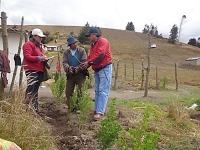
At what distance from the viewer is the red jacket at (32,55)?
4.92 m

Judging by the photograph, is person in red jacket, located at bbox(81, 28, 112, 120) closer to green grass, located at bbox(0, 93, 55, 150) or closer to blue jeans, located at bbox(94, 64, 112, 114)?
blue jeans, located at bbox(94, 64, 112, 114)

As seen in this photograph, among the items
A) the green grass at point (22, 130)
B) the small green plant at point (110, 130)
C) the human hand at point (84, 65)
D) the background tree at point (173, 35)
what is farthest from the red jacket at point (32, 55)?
the background tree at point (173, 35)

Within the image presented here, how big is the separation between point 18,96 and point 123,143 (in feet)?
5.19

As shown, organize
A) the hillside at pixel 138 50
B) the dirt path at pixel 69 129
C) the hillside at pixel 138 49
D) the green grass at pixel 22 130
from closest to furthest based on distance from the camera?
the green grass at pixel 22 130 → the dirt path at pixel 69 129 → the hillside at pixel 138 50 → the hillside at pixel 138 49

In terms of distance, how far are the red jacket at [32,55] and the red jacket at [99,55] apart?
2.94ft

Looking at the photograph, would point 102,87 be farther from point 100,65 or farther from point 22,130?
point 22,130

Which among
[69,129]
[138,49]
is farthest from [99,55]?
[138,49]

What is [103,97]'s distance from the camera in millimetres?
5125

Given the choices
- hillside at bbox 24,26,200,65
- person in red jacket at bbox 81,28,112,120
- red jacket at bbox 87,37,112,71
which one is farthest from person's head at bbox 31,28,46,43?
hillside at bbox 24,26,200,65

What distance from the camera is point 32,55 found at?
16.6 feet

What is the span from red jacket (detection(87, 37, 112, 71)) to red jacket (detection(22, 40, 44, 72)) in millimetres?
897

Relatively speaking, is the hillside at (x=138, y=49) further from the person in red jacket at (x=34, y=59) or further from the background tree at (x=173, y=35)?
the person in red jacket at (x=34, y=59)

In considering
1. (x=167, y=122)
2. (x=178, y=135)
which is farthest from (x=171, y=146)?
(x=167, y=122)

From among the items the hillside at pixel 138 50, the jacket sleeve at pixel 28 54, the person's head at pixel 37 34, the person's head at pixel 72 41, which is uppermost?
the person's head at pixel 37 34
